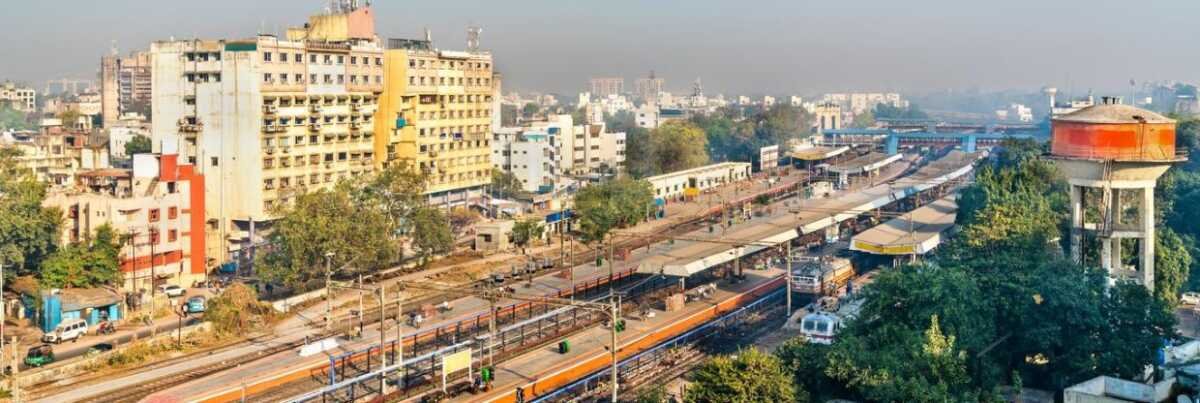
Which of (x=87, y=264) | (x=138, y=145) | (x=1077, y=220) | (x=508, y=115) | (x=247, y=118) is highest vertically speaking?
(x=508, y=115)

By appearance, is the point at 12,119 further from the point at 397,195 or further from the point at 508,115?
the point at 397,195

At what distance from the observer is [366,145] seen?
4784cm

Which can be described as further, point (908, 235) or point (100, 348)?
point (908, 235)

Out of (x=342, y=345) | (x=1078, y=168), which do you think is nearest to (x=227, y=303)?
(x=342, y=345)

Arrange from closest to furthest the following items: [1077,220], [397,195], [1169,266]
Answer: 1. [1077,220]
2. [1169,266]
3. [397,195]

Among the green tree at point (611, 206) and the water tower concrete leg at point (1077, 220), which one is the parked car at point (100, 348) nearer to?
the green tree at point (611, 206)

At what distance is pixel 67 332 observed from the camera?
2997cm

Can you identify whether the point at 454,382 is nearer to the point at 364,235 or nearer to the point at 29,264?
the point at 364,235

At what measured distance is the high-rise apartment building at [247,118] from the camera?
4288cm

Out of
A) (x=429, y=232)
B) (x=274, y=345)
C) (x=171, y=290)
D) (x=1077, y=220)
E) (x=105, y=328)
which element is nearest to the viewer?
(x=274, y=345)

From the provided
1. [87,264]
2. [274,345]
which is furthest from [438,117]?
[274,345]

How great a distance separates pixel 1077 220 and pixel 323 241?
70.3 ft

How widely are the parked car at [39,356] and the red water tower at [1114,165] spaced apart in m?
26.2

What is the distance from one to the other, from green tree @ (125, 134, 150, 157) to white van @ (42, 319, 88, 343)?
107 ft
